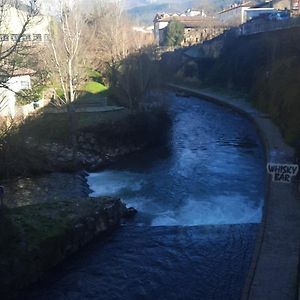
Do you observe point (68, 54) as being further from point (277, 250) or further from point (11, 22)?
point (277, 250)

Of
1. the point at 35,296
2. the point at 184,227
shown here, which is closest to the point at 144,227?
the point at 184,227

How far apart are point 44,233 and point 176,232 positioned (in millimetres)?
3527

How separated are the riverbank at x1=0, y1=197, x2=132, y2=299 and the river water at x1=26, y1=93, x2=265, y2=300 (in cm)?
34

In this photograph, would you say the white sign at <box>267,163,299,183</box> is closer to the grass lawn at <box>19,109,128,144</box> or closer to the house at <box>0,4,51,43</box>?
the house at <box>0,4,51,43</box>

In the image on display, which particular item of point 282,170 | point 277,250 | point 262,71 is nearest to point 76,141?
point 277,250

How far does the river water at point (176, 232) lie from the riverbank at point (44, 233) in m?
0.34

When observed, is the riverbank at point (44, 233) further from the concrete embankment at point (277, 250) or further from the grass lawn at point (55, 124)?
the grass lawn at point (55, 124)

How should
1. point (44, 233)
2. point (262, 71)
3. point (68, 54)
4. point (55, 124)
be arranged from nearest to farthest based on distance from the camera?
point (44, 233), point (68, 54), point (55, 124), point (262, 71)

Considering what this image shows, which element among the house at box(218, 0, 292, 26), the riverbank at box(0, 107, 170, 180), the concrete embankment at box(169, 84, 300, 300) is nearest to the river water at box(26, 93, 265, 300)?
the concrete embankment at box(169, 84, 300, 300)

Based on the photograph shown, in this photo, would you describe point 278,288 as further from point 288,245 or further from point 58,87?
point 58,87

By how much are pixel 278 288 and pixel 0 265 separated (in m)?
5.60

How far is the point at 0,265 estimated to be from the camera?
9.71 m

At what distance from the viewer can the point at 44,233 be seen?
10.9 m

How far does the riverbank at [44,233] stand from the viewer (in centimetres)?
988
